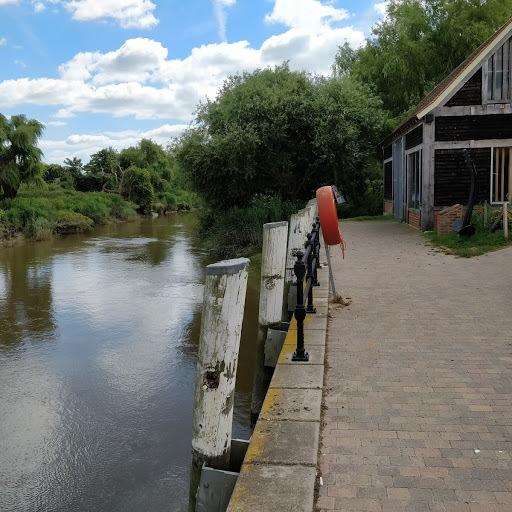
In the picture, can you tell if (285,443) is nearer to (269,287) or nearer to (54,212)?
(269,287)

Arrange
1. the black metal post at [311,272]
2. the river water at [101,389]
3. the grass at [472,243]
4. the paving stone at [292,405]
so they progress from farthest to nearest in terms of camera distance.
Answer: the grass at [472,243], the black metal post at [311,272], the river water at [101,389], the paving stone at [292,405]

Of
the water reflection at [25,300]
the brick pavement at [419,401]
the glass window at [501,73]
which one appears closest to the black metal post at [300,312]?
the brick pavement at [419,401]

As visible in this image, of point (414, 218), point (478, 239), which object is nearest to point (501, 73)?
point (414, 218)

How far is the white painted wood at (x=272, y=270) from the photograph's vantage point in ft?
19.3

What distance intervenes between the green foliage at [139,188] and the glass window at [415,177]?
34996mm

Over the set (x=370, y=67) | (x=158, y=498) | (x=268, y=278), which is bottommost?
(x=158, y=498)

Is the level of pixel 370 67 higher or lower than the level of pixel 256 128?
higher

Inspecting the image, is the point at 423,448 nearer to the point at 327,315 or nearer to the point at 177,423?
the point at 327,315

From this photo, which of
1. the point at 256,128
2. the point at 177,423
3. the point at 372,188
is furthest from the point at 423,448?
the point at 372,188

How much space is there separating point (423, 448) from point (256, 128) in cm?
1754

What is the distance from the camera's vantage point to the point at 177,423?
23.5 ft

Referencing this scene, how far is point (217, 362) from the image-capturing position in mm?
3383

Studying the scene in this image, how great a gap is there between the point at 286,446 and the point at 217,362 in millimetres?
679

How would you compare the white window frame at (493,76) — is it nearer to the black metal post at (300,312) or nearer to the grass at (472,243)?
the grass at (472,243)
